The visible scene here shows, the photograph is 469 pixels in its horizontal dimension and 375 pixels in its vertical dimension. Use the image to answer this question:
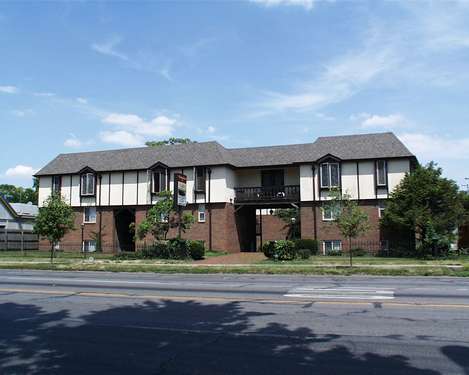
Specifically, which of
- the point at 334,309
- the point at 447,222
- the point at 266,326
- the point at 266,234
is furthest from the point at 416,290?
the point at 266,234

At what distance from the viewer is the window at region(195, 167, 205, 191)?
38.3 m

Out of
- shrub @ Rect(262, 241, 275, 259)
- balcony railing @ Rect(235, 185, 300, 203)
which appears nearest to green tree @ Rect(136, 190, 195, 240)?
shrub @ Rect(262, 241, 275, 259)

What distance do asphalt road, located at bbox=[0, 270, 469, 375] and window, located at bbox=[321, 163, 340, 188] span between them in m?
21.3

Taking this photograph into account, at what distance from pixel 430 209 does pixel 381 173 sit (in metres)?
5.19

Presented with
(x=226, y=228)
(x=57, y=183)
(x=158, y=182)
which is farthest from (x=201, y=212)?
(x=57, y=183)

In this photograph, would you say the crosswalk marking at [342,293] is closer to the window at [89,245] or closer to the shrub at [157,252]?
the shrub at [157,252]

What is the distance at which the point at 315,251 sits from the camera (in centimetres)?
3388

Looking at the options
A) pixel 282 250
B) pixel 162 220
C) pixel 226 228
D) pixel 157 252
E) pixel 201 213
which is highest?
pixel 201 213

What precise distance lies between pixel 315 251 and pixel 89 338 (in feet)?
89.1

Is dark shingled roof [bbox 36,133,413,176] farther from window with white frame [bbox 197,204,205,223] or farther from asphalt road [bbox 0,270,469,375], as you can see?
asphalt road [bbox 0,270,469,375]

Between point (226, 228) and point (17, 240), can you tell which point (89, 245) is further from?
point (226, 228)

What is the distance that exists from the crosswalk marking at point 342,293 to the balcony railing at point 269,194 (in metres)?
23.1

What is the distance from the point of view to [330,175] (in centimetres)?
Result: 3544

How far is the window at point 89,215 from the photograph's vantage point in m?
41.5
